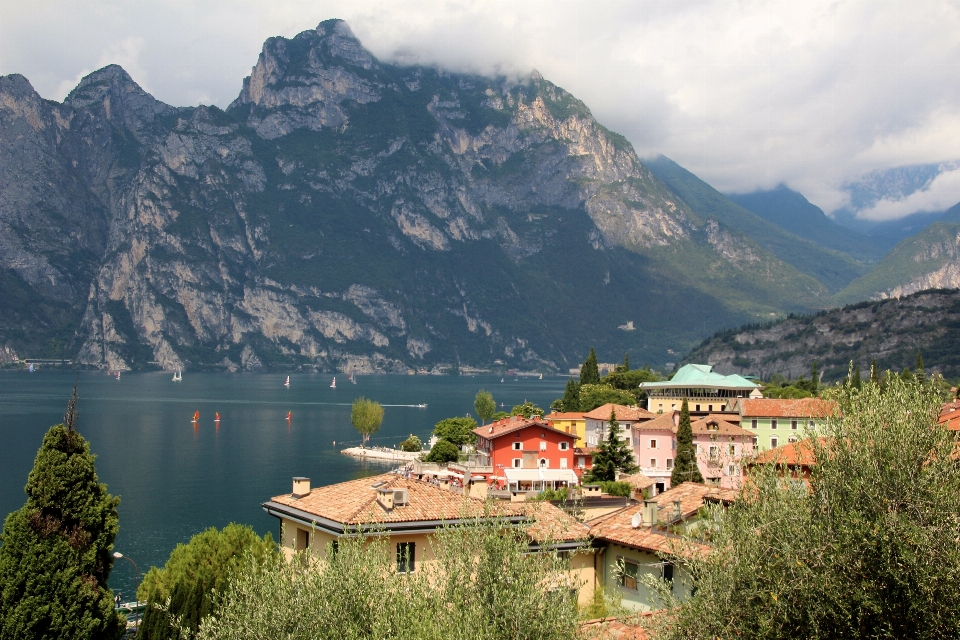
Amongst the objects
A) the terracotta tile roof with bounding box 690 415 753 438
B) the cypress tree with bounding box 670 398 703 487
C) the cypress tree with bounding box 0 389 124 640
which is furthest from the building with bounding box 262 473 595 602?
the terracotta tile roof with bounding box 690 415 753 438

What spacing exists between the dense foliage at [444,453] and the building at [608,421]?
47.2 ft

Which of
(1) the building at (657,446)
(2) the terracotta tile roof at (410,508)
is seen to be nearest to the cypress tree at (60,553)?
(2) the terracotta tile roof at (410,508)

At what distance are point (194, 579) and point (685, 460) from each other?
3833 centimetres

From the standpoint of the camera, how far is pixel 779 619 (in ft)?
40.2

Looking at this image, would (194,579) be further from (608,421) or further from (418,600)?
(608,421)

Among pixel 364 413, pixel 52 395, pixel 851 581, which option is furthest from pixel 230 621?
pixel 52 395

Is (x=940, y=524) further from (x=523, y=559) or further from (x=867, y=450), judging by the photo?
(x=523, y=559)

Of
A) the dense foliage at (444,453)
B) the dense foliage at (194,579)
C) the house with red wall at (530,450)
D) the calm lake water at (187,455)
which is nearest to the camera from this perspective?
the dense foliage at (194,579)

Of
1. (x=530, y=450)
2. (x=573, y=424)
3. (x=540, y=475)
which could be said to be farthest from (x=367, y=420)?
(x=540, y=475)

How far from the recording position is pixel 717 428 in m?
67.5

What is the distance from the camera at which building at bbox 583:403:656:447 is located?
79.4 metres

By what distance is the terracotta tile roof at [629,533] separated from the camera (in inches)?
777

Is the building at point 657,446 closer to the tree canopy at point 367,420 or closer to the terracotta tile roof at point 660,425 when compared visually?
the terracotta tile roof at point 660,425

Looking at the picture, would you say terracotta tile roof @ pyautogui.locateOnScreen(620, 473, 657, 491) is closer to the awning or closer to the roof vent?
the awning
